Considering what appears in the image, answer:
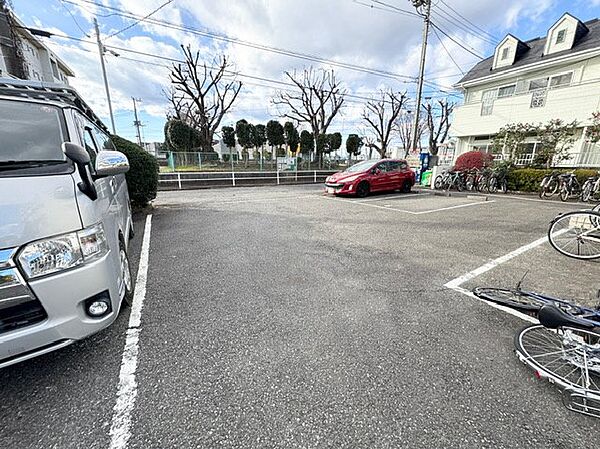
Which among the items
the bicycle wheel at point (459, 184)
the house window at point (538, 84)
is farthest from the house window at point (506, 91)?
the bicycle wheel at point (459, 184)

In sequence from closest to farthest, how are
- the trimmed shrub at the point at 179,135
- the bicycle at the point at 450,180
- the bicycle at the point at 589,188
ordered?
1. the bicycle at the point at 589,188
2. the bicycle at the point at 450,180
3. the trimmed shrub at the point at 179,135

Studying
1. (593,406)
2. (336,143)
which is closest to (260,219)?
(593,406)

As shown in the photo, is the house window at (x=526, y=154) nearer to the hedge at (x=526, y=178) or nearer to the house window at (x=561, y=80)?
the hedge at (x=526, y=178)

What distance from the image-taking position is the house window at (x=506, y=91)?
14.5 m

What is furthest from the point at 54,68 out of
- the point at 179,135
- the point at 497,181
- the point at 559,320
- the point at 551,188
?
the point at 551,188

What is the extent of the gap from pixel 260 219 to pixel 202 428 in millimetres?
4812

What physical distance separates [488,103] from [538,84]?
2135 mm

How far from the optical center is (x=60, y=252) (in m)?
1.45

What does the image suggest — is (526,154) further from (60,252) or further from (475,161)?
(60,252)

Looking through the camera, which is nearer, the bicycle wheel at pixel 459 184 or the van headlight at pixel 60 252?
the van headlight at pixel 60 252

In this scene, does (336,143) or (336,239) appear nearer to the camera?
(336,239)

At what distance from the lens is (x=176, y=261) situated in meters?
3.51

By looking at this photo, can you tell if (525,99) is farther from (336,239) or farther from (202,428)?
(202,428)

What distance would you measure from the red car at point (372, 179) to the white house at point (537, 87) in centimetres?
646
